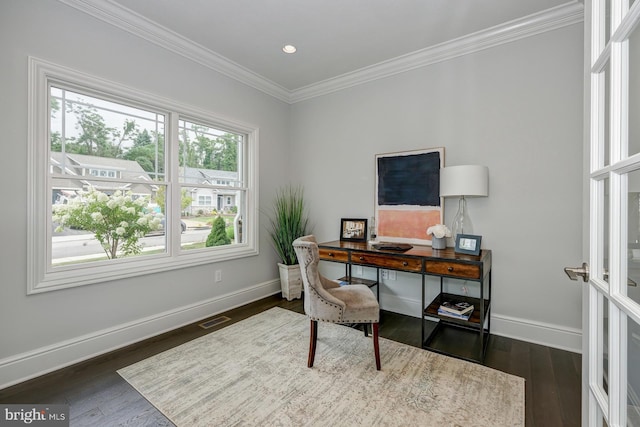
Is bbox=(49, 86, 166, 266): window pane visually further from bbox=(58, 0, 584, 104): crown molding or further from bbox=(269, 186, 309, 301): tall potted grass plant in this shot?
bbox=(269, 186, 309, 301): tall potted grass plant

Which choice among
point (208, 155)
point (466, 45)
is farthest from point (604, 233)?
point (208, 155)

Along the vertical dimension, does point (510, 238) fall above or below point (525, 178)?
below

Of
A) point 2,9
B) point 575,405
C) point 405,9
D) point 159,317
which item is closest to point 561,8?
point 405,9

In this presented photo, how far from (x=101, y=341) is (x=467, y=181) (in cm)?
321

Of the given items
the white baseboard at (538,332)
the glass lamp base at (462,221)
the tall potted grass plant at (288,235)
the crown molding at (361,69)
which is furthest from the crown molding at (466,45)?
the white baseboard at (538,332)

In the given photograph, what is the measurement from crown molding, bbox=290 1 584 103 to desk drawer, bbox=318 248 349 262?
1.98 metres

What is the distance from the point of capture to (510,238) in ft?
8.45

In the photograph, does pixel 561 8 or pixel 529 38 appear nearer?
pixel 561 8

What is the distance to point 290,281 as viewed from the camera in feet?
11.9

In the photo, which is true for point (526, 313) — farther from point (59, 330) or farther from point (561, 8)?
point (59, 330)

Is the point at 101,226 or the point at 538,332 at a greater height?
the point at 101,226

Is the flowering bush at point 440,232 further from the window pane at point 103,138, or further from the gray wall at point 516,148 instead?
the window pane at point 103,138

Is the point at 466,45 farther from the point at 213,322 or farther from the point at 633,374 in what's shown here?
the point at 213,322

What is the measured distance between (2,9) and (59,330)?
7.08 ft
